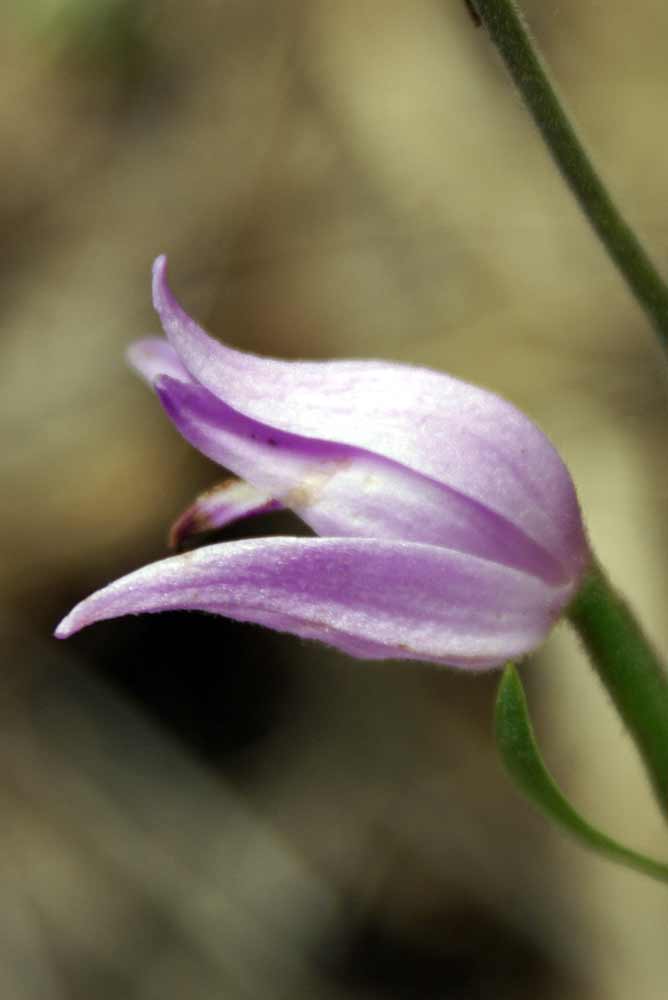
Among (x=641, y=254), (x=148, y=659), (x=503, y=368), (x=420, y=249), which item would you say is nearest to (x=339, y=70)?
(x=420, y=249)

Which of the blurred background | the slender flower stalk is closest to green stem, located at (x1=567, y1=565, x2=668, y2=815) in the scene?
the slender flower stalk

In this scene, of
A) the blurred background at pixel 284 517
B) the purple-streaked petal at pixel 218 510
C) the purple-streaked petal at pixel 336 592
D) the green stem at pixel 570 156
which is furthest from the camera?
the blurred background at pixel 284 517

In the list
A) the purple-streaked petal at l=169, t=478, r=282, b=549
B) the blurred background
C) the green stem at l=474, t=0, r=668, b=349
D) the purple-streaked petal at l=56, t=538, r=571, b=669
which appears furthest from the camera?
the blurred background

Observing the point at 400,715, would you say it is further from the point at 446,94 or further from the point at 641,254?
the point at 641,254

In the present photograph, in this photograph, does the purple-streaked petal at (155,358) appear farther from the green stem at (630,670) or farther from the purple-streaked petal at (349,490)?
the green stem at (630,670)

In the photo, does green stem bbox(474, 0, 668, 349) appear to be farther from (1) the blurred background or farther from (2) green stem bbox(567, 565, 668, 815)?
(1) the blurred background

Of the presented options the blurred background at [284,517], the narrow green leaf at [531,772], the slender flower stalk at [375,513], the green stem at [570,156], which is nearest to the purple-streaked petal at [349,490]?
the slender flower stalk at [375,513]
